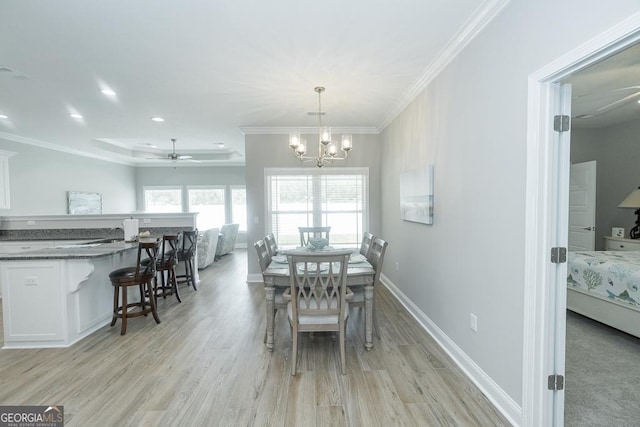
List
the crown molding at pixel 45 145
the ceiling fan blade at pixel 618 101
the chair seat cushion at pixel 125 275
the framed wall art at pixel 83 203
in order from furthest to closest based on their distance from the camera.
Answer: the framed wall art at pixel 83 203
the crown molding at pixel 45 145
the ceiling fan blade at pixel 618 101
the chair seat cushion at pixel 125 275

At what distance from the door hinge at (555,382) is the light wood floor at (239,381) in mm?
394

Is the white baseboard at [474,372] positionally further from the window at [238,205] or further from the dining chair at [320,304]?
the window at [238,205]

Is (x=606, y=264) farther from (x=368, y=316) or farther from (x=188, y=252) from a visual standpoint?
(x=188, y=252)

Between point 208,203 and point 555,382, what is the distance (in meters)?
8.92

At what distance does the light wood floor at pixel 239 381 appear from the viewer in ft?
6.22

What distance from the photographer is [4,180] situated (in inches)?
190

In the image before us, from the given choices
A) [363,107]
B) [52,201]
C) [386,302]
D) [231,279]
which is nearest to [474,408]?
[386,302]

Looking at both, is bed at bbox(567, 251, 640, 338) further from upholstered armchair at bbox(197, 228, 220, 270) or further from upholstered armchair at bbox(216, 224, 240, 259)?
upholstered armchair at bbox(216, 224, 240, 259)

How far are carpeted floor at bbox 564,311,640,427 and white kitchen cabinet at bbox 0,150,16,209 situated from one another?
298 inches

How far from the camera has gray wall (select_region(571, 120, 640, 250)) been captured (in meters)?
4.60

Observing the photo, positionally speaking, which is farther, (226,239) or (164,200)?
(164,200)

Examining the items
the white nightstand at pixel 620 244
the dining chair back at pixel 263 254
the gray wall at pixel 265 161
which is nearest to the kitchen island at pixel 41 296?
the dining chair back at pixel 263 254

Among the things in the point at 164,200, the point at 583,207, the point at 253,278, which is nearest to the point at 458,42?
the point at 583,207

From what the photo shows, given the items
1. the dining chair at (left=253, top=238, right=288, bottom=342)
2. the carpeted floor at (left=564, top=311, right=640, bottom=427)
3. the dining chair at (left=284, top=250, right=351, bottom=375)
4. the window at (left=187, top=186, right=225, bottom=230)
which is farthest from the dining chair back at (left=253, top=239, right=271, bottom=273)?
the window at (left=187, top=186, right=225, bottom=230)
